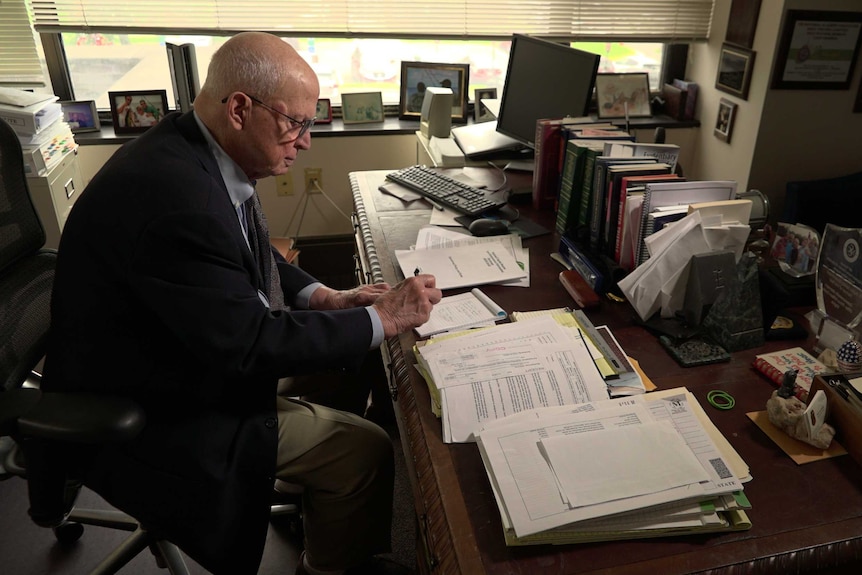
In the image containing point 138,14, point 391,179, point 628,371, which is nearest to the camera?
point 628,371

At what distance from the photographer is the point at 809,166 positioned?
9.11 ft

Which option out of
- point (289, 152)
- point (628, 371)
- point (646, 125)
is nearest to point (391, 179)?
point (289, 152)

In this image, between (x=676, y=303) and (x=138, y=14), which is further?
(x=138, y=14)

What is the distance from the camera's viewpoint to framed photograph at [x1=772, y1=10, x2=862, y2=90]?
253cm

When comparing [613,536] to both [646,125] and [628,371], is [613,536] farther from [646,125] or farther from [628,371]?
[646,125]

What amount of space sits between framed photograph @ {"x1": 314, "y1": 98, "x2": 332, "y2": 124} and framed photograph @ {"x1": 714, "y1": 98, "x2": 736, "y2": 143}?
1688 millimetres

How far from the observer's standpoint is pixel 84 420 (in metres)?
1.16

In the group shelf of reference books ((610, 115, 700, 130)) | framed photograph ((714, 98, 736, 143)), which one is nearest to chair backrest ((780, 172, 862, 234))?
framed photograph ((714, 98, 736, 143))

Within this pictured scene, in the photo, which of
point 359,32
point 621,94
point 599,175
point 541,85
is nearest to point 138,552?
point 599,175

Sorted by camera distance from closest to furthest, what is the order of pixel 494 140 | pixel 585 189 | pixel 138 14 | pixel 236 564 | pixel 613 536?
pixel 613 536
pixel 236 564
pixel 585 189
pixel 494 140
pixel 138 14

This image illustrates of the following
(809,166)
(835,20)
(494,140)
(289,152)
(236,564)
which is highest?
(835,20)

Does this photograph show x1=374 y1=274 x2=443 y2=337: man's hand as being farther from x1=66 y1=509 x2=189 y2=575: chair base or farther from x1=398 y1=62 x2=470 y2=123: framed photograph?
x1=398 y1=62 x2=470 y2=123: framed photograph

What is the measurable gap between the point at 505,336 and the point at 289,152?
57 cm

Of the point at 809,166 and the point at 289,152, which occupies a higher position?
the point at 289,152
